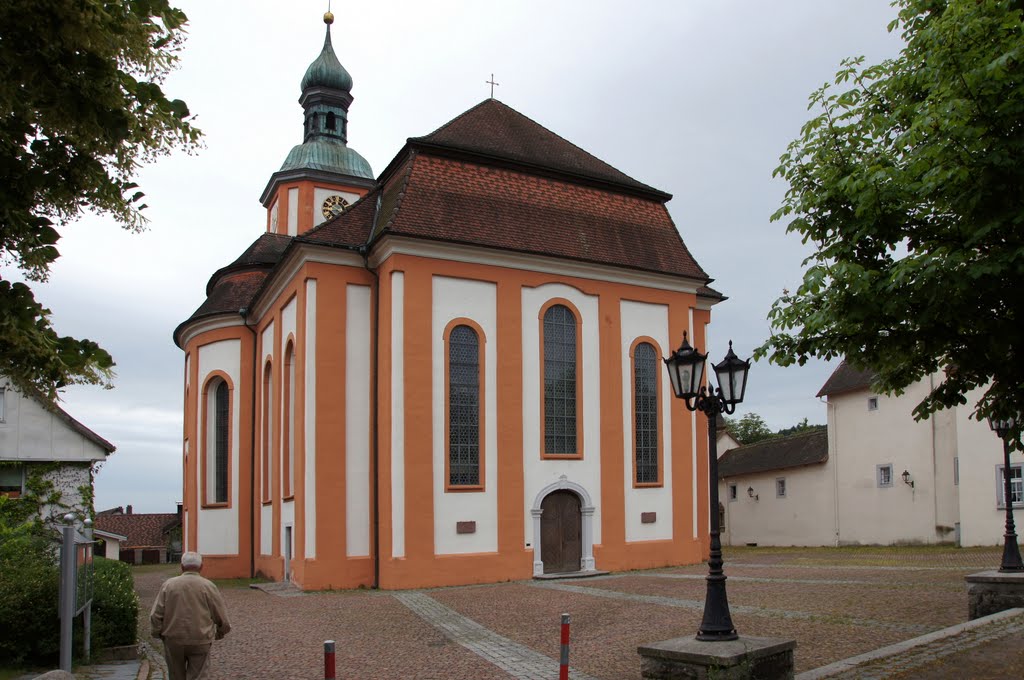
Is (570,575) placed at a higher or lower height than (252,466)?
lower

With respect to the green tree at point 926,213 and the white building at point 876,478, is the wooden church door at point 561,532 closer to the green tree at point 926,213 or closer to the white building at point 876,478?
the white building at point 876,478

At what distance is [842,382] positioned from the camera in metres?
34.9

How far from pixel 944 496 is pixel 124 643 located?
27.2m

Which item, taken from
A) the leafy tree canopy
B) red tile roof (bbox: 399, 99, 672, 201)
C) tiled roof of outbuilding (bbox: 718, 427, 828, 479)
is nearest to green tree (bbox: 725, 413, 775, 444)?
the leafy tree canopy

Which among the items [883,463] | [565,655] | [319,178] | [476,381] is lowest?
[565,655]

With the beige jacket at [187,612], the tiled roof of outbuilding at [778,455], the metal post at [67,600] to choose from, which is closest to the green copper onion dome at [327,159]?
the tiled roof of outbuilding at [778,455]

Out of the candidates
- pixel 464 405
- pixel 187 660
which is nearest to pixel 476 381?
pixel 464 405

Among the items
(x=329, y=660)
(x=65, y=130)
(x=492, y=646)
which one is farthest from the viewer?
(x=492, y=646)

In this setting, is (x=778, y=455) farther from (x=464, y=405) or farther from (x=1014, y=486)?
(x=464, y=405)

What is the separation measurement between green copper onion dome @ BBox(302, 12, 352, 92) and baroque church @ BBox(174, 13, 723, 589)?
12996 millimetres

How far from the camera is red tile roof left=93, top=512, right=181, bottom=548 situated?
59834 mm

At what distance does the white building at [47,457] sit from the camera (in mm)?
23344

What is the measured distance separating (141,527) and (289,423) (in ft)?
146

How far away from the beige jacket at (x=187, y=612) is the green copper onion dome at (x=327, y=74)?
3136 cm
